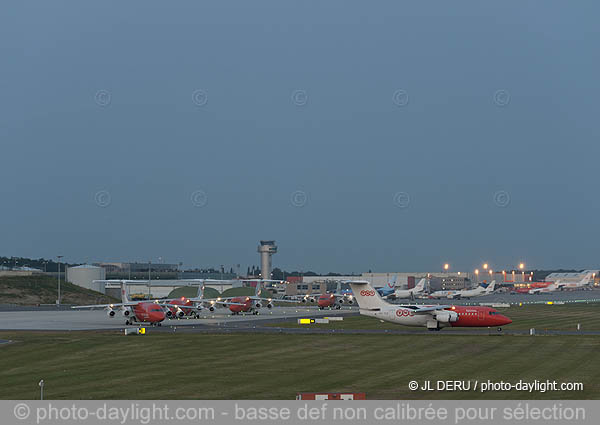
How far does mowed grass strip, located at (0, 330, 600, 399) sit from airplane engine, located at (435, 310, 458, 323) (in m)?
6.55

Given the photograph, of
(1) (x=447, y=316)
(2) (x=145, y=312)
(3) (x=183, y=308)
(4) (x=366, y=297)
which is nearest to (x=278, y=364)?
(4) (x=366, y=297)

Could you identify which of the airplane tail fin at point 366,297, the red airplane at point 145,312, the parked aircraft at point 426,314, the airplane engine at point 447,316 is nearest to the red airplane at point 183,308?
the red airplane at point 145,312

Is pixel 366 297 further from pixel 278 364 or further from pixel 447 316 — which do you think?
pixel 278 364

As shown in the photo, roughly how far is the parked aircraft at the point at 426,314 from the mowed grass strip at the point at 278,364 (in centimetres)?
719

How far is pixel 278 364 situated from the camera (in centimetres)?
5634

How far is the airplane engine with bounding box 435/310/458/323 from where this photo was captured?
88.0 meters

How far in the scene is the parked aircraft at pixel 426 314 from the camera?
8794 centimetres

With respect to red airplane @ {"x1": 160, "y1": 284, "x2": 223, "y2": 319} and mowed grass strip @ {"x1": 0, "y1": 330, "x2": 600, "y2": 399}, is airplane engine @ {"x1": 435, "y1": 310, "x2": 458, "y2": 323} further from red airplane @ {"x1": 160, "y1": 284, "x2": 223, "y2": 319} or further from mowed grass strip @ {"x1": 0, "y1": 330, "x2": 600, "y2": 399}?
red airplane @ {"x1": 160, "y1": 284, "x2": 223, "y2": 319}

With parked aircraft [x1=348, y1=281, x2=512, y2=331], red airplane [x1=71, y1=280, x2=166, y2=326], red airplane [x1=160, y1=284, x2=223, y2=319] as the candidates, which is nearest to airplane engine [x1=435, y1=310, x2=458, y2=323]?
parked aircraft [x1=348, y1=281, x2=512, y2=331]

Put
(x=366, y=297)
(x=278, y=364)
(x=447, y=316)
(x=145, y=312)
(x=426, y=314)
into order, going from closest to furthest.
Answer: (x=278, y=364)
(x=447, y=316)
(x=366, y=297)
(x=426, y=314)
(x=145, y=312)

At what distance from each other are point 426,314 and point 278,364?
36442 mm

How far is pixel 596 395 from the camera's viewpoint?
41031 millimetres
